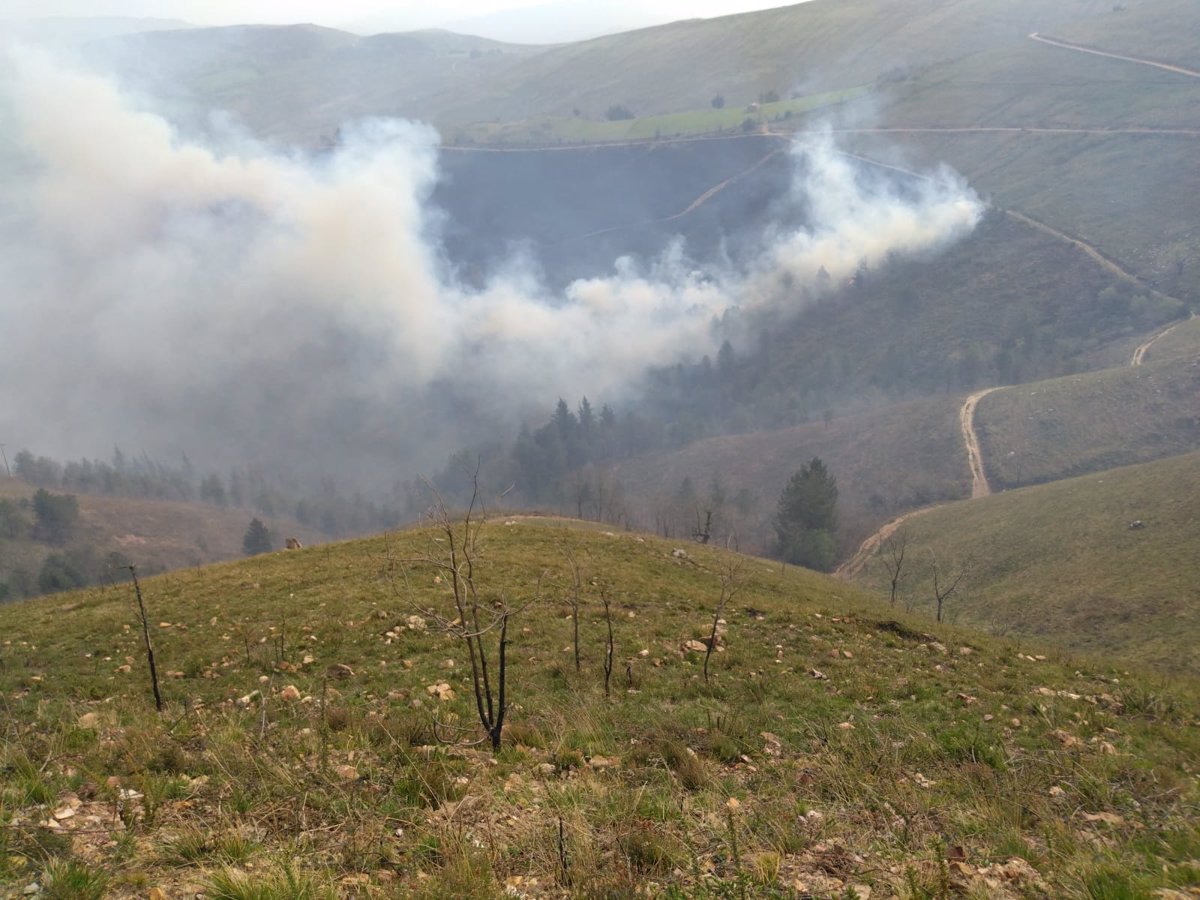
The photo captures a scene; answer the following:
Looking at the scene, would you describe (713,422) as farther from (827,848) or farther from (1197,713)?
(827,848)

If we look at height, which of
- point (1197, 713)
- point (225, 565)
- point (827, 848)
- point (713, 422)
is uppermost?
point (827, 848)

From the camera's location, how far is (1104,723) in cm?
1384

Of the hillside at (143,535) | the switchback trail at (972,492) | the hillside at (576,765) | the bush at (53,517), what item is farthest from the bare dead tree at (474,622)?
the bush at (53,517)

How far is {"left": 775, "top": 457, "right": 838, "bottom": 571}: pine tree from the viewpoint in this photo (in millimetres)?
73312

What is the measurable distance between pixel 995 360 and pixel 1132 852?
504 feet

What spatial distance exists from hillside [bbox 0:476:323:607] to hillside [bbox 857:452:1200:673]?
113m

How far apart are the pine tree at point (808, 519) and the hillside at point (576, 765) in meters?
54.0

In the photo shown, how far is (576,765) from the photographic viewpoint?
871 cm

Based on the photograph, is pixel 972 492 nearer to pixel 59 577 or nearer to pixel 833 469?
pixel 833 469

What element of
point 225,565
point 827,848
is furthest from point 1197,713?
point 225,565

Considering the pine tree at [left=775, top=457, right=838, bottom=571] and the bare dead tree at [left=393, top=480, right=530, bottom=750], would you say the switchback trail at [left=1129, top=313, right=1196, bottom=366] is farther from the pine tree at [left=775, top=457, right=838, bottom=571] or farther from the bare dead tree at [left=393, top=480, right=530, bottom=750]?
the bare dead tree at [left=393, top=480, right=530, bottom=750]

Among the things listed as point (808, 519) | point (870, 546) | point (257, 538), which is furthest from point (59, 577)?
point (870, 546)

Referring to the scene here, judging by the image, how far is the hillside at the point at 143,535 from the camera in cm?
10988

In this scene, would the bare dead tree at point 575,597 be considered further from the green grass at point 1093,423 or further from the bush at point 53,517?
the bush at point 53,517
